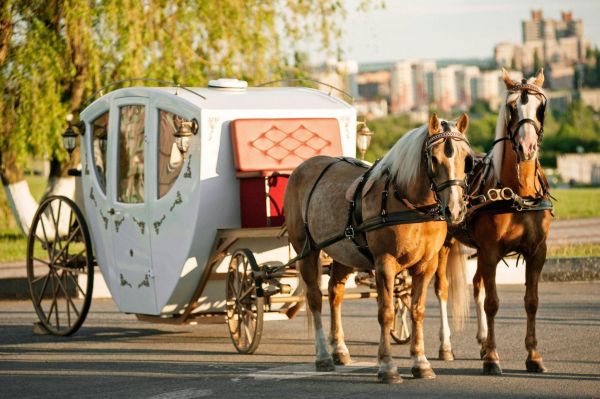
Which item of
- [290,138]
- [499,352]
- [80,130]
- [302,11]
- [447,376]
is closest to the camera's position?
[447,376]

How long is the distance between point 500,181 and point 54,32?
506 inches

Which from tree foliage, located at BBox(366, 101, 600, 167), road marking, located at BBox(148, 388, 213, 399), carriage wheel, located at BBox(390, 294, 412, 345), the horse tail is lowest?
road marking, located at BBox(148, 388, 213, 399)

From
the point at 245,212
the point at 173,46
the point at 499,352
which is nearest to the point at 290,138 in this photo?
the point at 245,212

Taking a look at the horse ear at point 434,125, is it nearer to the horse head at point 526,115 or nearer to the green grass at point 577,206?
the horse head at point 526,115

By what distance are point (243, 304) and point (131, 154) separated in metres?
1.98

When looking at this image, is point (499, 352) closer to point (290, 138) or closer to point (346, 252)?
point (346, 252)

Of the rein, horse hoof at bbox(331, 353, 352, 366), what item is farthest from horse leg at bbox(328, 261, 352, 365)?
the rein

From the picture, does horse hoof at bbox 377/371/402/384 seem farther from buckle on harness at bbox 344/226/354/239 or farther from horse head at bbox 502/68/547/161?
horse head at bbox 502/68/547/161

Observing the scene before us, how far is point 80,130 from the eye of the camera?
13.1m

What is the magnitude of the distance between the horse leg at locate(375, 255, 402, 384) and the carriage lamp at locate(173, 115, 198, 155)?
8.15ft

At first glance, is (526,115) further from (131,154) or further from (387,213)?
(131,154)

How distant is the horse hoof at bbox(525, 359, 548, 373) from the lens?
9.66m

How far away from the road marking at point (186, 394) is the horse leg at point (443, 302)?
2.32m

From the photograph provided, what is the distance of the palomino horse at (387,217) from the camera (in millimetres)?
8883
